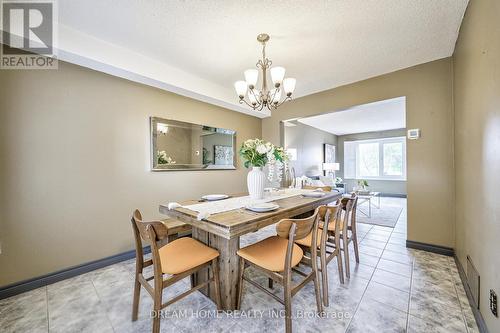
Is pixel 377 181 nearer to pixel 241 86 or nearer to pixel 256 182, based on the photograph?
pixel 256 182

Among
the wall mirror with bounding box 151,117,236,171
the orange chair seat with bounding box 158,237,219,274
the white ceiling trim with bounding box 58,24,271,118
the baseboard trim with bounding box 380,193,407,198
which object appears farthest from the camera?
the baseboard trim with bounding box 380,193,407,198

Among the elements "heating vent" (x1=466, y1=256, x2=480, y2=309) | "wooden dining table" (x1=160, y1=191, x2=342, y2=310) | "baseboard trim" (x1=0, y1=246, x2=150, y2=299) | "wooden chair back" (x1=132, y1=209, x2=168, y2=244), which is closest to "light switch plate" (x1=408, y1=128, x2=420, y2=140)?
"heating vent" (x1=466, y1=256, x2=480, y2=309)

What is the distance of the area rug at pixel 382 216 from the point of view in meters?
3.88

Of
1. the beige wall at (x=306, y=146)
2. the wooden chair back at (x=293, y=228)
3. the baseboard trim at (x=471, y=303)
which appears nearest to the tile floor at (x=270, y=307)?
the baseboard trim at (x=471, y=303)

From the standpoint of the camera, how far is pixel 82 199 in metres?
2.16

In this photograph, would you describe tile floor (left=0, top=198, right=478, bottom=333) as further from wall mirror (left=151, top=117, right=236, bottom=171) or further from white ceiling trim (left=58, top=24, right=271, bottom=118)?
white ceiling trim (left=58, top=24, right=271, bottom=118)

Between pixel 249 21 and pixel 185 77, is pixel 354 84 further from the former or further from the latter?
pixel 185 77

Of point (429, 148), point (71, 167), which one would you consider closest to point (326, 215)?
point (429, 148)

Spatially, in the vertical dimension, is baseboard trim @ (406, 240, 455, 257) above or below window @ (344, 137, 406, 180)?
below

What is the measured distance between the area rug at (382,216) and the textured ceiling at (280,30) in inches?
110

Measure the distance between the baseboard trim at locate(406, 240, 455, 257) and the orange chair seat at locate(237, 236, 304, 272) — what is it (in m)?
2.12

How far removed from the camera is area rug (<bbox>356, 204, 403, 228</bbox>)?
12.7 ft

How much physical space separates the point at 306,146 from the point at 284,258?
17.2 feet

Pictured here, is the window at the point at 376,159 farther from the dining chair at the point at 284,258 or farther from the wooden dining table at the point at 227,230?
the dining chair at the point at 284,258
